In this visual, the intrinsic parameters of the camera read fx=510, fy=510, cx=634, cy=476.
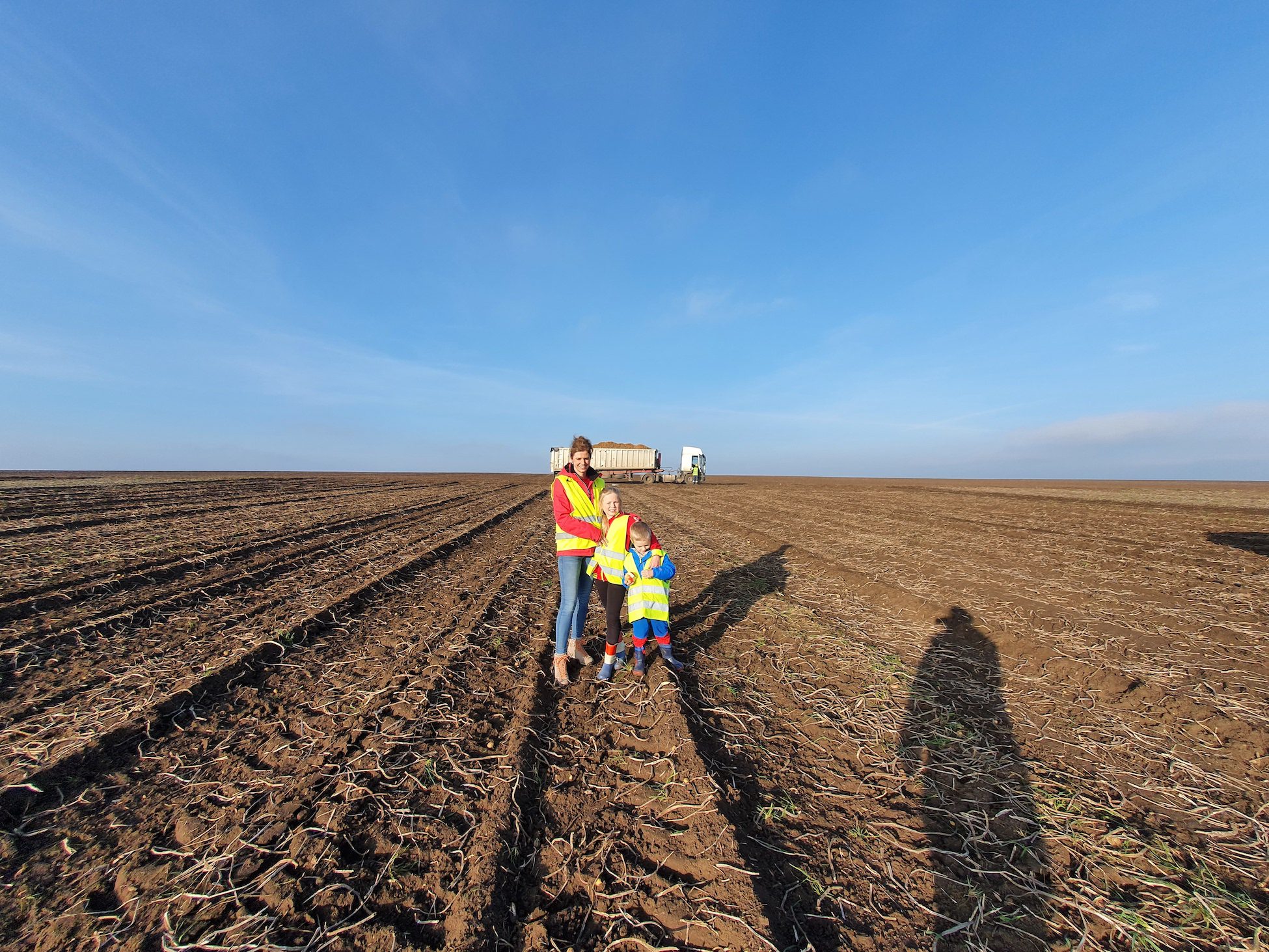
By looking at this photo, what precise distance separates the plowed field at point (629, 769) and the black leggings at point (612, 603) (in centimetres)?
51

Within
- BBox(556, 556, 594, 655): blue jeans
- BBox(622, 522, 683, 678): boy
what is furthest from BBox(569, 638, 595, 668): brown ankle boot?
BBox(622, 522, 683, 678): boy

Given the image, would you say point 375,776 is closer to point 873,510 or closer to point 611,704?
point 611,704

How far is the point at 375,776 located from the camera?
347cm

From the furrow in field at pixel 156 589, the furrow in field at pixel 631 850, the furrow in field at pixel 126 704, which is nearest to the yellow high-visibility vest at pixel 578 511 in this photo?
the furrow in field at pixel 631 850

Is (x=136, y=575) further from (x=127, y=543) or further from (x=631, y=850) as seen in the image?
(x=631, y=850)

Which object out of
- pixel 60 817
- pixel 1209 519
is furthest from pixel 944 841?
pixel 1209 519

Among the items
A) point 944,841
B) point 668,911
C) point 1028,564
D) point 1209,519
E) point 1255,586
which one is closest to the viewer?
point 668,911

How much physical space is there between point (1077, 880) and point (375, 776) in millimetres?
4163

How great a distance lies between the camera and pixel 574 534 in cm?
486

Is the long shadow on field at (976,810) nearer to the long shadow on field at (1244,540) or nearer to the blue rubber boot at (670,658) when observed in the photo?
the blue rubber boot at (670,658)

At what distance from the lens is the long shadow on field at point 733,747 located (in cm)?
262

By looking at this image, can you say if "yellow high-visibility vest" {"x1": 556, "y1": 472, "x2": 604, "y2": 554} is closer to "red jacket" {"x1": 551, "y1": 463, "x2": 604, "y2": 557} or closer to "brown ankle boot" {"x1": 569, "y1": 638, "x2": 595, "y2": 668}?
"red jacket" {"x1": 551, "y1": 463, "x2": 604, "y2": 557}

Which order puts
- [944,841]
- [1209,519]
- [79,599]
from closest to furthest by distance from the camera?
1. [944,841]
2. [79,599]
3. [1209,519]

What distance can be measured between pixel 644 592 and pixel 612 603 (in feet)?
1.22
